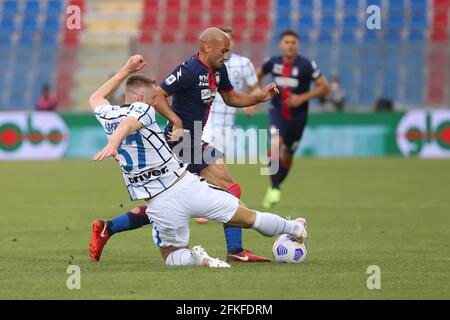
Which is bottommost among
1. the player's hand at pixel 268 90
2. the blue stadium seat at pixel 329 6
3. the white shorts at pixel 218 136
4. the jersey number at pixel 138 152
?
the white shorts at pixel 218 136

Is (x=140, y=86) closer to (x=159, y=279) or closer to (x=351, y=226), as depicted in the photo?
(x=159, y=279)

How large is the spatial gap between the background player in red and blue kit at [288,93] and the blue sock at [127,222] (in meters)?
6.70

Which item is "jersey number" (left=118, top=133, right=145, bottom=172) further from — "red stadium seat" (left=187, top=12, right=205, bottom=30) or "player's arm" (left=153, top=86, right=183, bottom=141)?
"red stadium seat" (left=187, top=12, right=205, bottom=30)

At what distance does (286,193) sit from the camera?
19.3m

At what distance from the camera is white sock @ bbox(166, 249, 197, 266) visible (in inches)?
381

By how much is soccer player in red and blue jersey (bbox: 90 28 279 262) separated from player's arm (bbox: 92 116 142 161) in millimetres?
1248

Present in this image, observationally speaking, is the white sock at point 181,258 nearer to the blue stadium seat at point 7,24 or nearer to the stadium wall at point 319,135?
the stadium wall at point 319,135

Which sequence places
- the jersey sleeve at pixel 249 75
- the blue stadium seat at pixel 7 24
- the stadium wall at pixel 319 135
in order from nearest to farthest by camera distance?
the jersey sleeve at pixel 249 75, the stadium wall at pixel 319 135, the blue stadium seat at pixel 7 24

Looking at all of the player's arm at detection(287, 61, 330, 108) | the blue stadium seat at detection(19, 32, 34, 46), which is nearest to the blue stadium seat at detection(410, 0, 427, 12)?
the blue stadium seat at detection(19, 32, 34, 46)

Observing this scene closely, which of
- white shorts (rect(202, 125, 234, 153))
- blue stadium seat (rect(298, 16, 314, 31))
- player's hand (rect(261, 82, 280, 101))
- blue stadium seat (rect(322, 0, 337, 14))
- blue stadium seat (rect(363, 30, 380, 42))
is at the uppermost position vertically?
blue stadium seat (rect(322, 0, 337, 14))

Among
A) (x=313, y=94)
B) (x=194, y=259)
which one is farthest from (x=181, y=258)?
(x=313, y=94)

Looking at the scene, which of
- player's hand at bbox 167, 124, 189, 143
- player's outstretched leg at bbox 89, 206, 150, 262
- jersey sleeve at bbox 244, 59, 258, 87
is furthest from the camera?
jersey sleeve at bbox 244, 59, 258, 87

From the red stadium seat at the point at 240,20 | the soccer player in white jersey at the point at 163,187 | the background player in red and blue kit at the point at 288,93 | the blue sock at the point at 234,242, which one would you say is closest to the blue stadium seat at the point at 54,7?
the red stadium seat at the point at 240,20

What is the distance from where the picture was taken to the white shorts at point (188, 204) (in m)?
9.53
